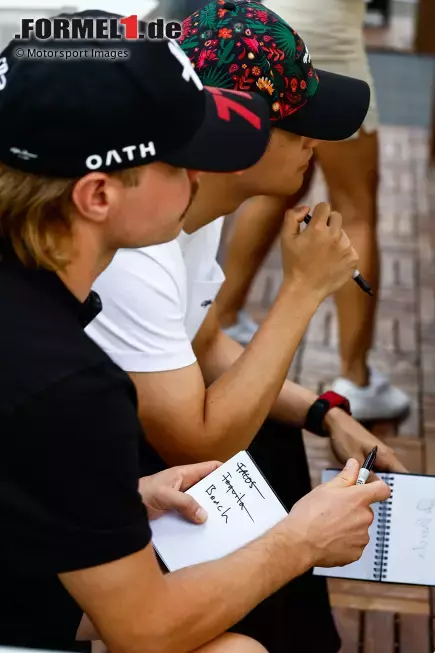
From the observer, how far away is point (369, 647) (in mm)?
2025

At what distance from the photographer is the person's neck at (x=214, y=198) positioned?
67.0 inches

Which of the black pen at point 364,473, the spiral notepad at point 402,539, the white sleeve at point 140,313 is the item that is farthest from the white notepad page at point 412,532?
the white sleeve at point 140,313

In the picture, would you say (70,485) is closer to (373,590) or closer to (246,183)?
(246,183)

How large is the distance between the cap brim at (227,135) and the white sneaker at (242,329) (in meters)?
1.79

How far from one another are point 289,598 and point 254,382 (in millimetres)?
365

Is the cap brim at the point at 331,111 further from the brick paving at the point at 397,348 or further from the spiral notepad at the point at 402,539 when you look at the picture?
the brick paving at the point at 397,348

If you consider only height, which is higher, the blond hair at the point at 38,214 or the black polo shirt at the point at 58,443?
the blond hair at the point at 38,214

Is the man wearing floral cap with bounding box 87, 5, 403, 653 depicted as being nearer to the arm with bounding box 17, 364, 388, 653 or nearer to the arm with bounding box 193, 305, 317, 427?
the arm with bounding box 193, 305, 317, 427

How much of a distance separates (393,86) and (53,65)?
17.2 ft

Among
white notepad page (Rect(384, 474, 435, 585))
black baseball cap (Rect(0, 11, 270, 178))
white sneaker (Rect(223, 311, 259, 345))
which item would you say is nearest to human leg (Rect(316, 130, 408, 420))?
white sneaker (Rect(223, 311, 259, 345))

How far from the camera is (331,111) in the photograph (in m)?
1.75

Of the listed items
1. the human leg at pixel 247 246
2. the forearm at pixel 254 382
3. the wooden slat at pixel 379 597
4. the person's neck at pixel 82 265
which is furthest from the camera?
the human leg at pixel 247 246
